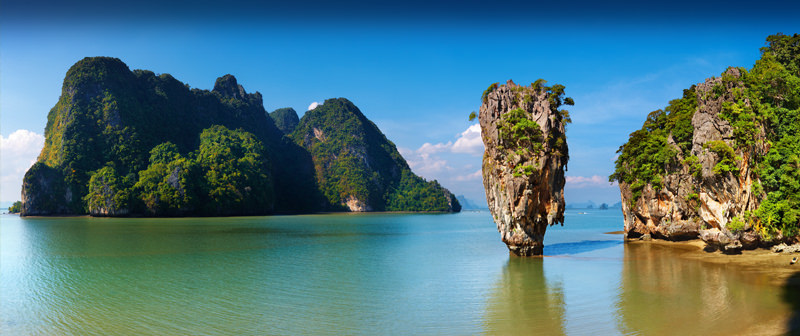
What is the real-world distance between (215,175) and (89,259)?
7668cm

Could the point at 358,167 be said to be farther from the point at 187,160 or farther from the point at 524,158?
the point at 524,158

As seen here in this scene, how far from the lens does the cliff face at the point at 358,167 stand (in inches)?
5517

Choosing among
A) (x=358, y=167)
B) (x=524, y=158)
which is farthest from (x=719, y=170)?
(x=358, y=167)

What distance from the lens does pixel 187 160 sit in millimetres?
96562

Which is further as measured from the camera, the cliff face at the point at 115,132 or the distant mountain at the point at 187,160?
the cliff face at the point at 115,132

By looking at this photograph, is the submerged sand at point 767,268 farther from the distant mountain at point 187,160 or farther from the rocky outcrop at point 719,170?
the distant mountain at point 187,160

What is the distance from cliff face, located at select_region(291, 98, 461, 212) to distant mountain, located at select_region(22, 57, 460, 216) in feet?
1.58

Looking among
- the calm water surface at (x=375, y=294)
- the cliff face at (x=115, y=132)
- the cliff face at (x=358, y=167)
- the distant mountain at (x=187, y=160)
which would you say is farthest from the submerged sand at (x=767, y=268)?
the cliff face at (x=358, y=167)

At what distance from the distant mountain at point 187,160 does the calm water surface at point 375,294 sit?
229 feet

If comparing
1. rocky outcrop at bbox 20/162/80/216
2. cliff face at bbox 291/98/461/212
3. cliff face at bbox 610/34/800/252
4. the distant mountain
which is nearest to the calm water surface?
cliff face at bbox 610/34/800/252

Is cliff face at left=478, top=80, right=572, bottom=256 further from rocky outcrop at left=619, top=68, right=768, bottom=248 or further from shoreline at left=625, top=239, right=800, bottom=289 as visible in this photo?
shoreline at left=625, top=239, right=800, bottom=289

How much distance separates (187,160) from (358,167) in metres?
62.6

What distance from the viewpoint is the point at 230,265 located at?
74.8 feet

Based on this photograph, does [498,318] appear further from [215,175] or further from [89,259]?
[215,175]
